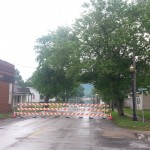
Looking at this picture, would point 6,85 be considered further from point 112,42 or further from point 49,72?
point 49,72

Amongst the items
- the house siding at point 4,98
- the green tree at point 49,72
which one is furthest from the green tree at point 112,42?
the green tree at point 49,72

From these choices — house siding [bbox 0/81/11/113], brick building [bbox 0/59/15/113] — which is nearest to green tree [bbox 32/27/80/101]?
brick building [bbox 0/59/15/113]

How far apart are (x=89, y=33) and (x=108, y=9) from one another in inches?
126

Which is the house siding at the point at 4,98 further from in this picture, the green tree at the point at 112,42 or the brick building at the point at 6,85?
the green tree at the point at 112,42

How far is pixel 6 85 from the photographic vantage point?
44469mm

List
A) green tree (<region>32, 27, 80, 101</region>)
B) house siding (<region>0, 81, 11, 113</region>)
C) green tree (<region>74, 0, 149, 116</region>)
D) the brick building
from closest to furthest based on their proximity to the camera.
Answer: green tree (<region>74, 0, 149, 116</region>) < house siding (<region>0, 81, 11, 113</region>) < the brick building < green tree (<region>32, 27, 80, 101</region>)

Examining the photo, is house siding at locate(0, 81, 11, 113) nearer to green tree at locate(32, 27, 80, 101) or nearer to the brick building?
the brick building

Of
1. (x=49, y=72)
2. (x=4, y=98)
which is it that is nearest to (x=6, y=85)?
(x=4, y=98)

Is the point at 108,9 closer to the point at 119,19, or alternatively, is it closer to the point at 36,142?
the point at 119,19

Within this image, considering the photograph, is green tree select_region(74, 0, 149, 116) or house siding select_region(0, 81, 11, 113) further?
house siding select_region(0, 81, 11, 113)

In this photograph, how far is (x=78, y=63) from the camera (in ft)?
116

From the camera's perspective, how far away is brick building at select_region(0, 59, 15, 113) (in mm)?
42781

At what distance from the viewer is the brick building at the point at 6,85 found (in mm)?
42781

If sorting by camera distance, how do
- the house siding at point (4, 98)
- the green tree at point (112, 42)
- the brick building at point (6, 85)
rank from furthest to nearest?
the brick building at point (6, 85) < the house siding at point (4, 98) < the green tree at point (112, 42)
